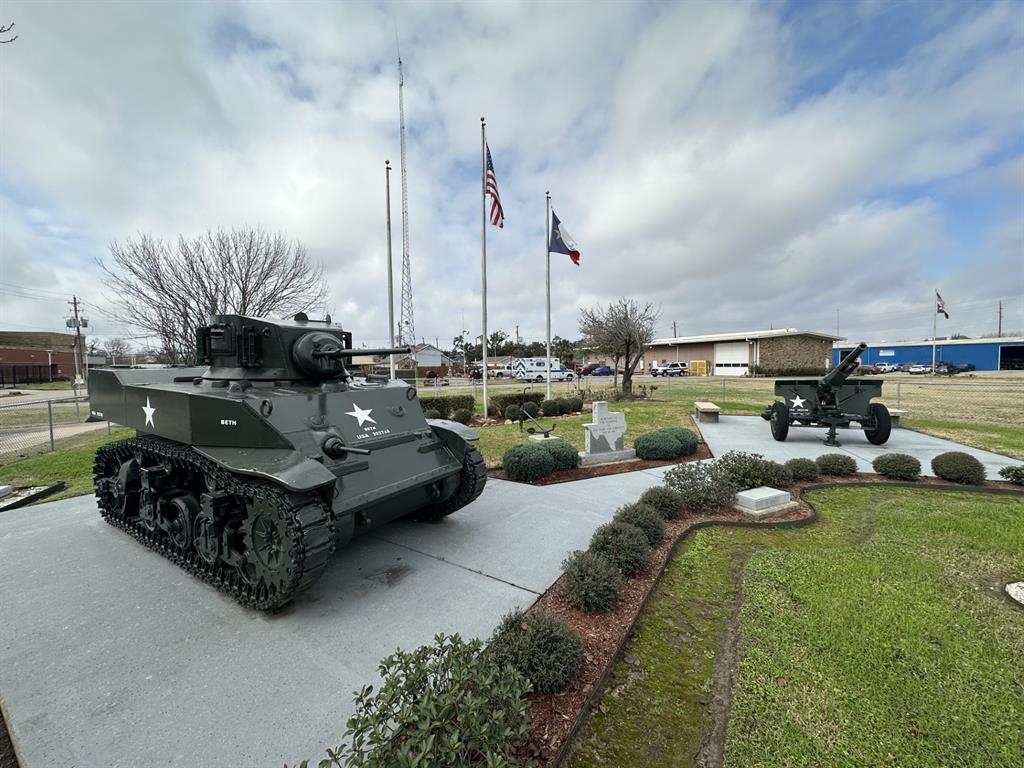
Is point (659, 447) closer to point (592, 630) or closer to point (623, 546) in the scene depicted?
point (623, 546)

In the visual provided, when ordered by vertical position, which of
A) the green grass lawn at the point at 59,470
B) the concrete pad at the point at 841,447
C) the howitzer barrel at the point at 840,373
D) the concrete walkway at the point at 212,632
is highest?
the howitzer barrel at the point at 840,373

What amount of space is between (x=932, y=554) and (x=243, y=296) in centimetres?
1803

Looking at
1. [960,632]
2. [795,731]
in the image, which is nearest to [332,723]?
[795,731]

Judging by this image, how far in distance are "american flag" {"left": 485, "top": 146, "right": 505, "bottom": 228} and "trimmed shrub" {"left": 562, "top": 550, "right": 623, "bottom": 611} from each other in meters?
10.9

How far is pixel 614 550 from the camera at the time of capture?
4418 millimetres

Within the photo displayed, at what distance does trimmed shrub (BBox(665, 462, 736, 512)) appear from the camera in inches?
239

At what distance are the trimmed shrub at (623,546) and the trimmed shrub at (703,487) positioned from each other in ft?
5.64

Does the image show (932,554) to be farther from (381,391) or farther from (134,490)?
(134,490)

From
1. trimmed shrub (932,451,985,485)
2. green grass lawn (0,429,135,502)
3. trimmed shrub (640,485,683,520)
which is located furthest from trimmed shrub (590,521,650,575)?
green grass lawn (0,429,135,502)

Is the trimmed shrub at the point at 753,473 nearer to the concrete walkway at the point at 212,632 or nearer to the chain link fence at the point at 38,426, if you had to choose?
the concrete walkway at the point at 212,632

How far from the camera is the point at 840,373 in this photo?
9586 millimetres

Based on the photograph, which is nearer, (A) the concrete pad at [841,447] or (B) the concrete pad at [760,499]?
(B) the concrete pad at [760,499]

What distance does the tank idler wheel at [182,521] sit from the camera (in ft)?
14.9

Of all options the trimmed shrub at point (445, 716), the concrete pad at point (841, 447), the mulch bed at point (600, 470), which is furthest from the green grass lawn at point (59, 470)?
the concrete pad at point (841, 447)
